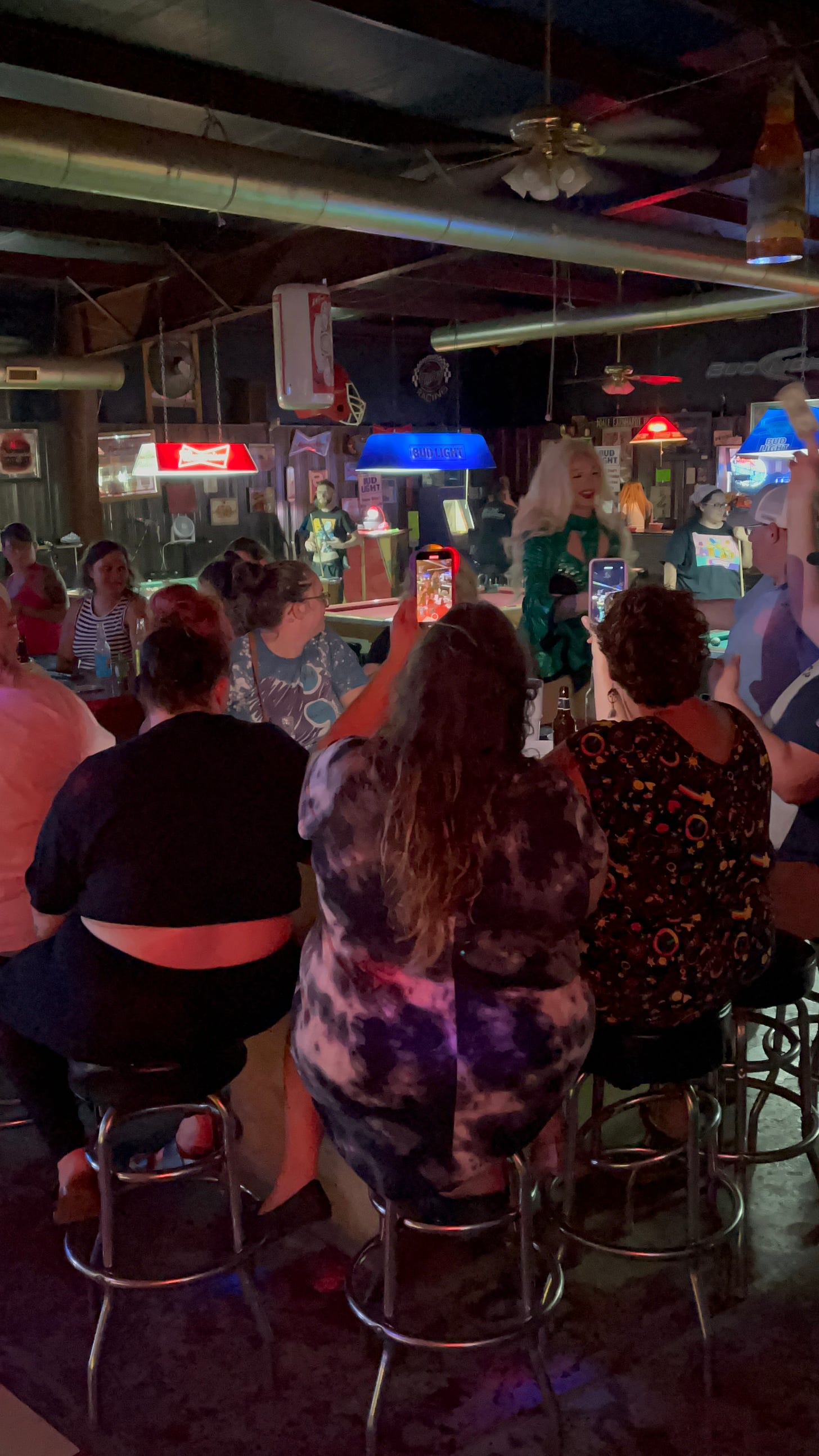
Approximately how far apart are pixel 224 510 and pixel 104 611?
5492 millimetres

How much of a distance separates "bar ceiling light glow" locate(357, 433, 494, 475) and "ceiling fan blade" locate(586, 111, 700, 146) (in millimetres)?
1852

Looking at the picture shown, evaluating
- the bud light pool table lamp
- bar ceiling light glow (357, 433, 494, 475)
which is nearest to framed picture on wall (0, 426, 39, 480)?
the bud light pool table lamp

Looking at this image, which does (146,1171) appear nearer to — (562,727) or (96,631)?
(562,727)

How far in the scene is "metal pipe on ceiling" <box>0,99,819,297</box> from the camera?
Answer: 349 centimetres

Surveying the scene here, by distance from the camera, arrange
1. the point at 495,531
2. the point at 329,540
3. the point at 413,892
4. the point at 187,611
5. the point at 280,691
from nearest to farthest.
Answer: the point at 413,892 < the point at 187,611 < the point at 280,691 < the point at 329,540 < the point at 495,531

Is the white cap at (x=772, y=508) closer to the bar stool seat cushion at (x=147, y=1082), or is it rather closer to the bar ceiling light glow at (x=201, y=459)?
the bar stool seat cushion at (x=147, y=1082)

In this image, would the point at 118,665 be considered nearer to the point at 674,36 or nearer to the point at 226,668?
the point at 226,668

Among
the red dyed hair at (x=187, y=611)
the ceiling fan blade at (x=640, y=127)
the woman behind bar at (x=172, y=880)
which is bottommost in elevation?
the woman behind bar at (x=172, y=880)

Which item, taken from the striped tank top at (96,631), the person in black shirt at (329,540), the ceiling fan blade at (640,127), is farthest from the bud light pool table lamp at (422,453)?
the person in black shirt at (329,540)

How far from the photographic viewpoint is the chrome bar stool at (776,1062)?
227 centimetres

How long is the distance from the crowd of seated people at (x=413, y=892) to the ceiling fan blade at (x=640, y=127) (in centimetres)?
314

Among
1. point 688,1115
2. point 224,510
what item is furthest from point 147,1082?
point 224,510

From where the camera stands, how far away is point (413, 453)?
6250 millimetres

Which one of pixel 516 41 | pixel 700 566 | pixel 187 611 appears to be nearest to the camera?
pixel 187 611
